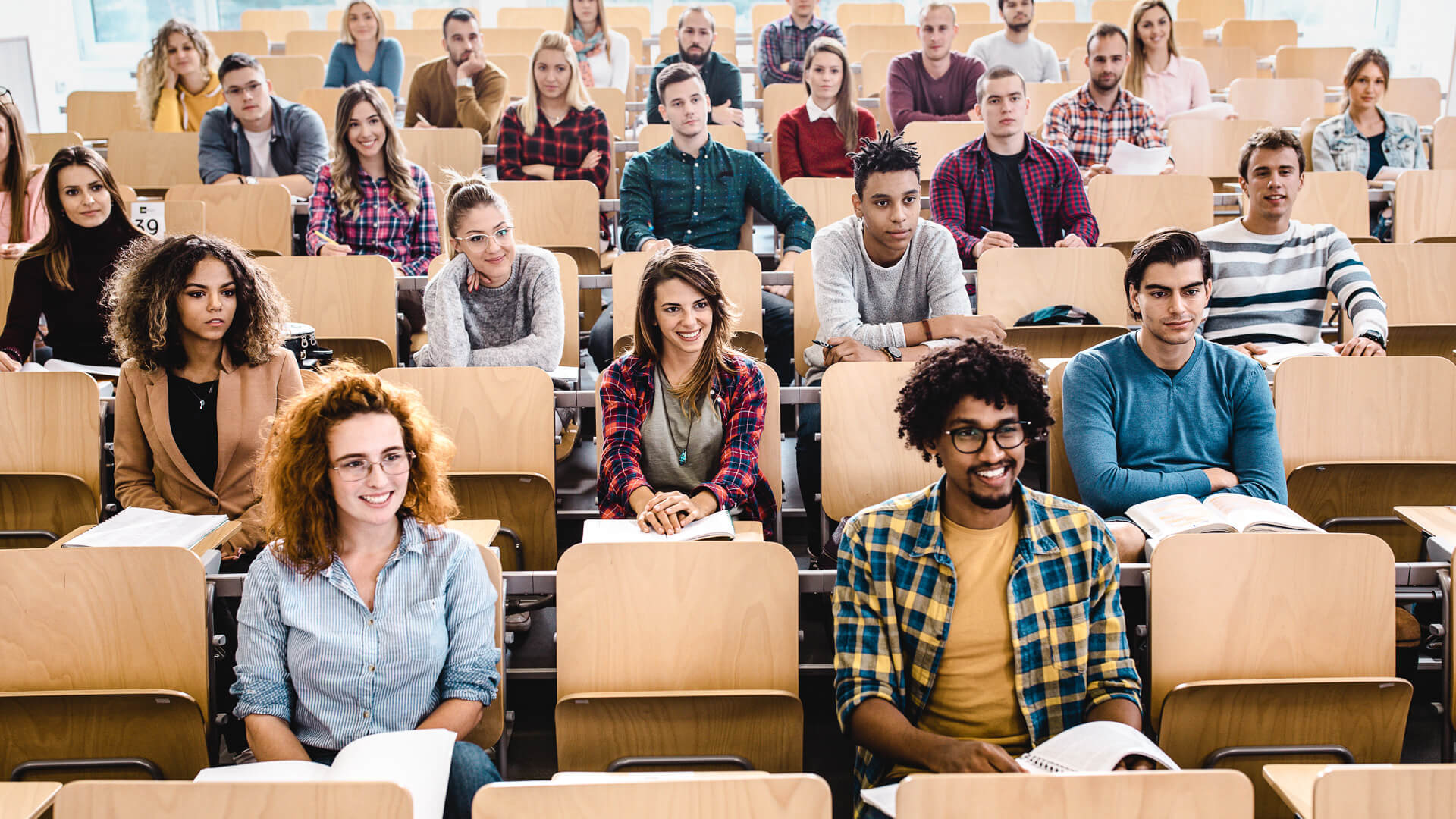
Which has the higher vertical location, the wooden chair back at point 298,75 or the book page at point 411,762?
the wooden chair back at point 298,75

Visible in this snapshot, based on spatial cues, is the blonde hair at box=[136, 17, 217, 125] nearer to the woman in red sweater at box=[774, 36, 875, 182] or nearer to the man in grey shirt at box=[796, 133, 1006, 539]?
the woman in red sweater at box=[774, 36, 875, 182]

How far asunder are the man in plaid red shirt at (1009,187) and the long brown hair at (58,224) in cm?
270

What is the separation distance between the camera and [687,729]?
202 centimetres

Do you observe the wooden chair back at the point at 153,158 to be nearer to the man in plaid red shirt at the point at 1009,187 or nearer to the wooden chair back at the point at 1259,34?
the man in plaid red shirt at the point at 1009,187

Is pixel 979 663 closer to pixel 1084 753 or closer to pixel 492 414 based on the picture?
pixel 1084 753

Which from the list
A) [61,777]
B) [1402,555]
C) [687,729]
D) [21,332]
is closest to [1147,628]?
[687,729]

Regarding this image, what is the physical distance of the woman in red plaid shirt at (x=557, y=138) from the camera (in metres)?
4.97

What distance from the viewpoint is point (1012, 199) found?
4145 millimetres

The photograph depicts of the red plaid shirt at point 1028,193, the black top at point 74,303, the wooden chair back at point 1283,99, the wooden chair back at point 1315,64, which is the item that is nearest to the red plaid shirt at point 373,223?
the black top at point 74,303

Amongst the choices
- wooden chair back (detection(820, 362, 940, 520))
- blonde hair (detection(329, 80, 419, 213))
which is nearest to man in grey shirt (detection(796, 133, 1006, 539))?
wooden chair back (detection(820, 362, 940, 520))

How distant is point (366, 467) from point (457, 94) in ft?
13.8

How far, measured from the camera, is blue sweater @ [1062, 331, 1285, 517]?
254 cm

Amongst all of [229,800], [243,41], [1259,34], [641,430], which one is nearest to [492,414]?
[641,430]

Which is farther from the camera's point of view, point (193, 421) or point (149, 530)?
point (193, 421)
